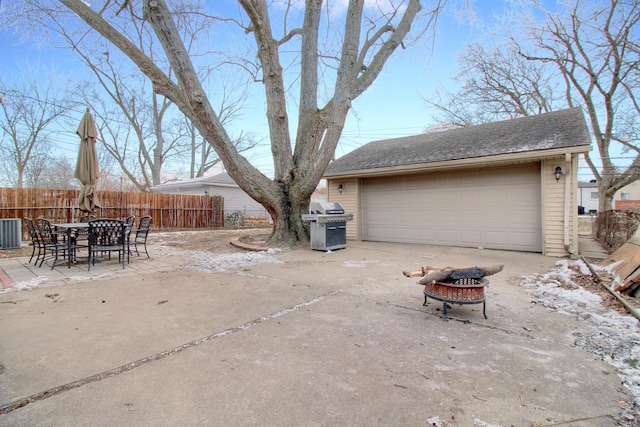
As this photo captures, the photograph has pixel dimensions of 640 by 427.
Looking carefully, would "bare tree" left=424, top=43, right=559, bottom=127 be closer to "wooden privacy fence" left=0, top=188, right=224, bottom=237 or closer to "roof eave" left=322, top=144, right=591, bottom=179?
"roof eave" left=322, top=144, right=591, bottom=179

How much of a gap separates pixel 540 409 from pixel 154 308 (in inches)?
146

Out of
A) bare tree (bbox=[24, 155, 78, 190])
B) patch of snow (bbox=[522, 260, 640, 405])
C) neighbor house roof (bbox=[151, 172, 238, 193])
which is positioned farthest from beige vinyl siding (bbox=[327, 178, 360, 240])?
bare tree (bbox=[24, 155, 78, 190])

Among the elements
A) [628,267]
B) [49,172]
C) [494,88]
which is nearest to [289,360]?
[628,267]

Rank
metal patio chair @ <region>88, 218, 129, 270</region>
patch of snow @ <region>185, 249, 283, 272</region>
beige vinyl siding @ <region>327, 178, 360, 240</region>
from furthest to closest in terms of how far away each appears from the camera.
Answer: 1. beige vinyl siding @ <region>327, 178, 360, 240</region>
2. patch of snow @ <region>185, 249, 283, 272</region>
3. metal patio chair @ <region>88, 218, 129, 270</region>

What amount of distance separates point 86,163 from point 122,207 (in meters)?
7.62

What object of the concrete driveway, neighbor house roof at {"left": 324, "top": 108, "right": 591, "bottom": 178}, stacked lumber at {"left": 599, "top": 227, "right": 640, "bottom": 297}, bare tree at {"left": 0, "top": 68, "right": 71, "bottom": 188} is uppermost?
bare tree at {"left": 0, "top": 68, "right": 71, "bottom": 188}

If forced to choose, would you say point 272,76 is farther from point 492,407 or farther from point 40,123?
point 40,123

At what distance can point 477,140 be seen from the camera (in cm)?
880

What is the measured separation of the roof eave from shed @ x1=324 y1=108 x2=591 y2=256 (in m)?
0.02

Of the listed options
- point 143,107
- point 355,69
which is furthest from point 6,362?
point 143,107

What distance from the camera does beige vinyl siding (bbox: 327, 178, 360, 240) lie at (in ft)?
34.9

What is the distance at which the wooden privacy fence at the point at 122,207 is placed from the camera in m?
10.5

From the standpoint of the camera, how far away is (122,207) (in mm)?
13406

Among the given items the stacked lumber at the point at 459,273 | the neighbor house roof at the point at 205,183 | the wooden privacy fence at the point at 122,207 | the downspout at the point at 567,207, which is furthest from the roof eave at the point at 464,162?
the neighbor house roof at the point at 205,183
